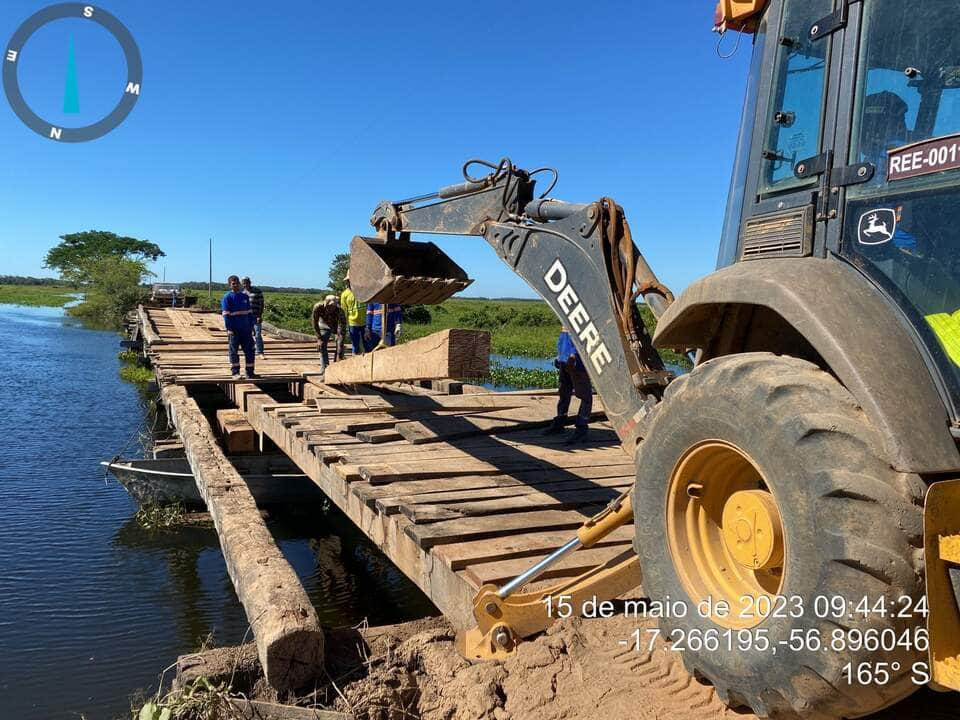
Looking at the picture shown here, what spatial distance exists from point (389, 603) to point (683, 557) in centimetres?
538

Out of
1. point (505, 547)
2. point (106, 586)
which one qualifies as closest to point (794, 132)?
point (505, 547)

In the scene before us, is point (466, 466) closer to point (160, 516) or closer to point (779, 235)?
point (779, 235)

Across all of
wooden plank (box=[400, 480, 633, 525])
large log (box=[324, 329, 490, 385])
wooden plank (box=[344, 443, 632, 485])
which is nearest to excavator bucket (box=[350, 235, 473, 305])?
large log (box=[324, 329, 490, 385])

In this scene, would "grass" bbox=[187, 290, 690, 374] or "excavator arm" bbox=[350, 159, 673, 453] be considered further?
"grass" bbox=[187, 290, 690, 374]

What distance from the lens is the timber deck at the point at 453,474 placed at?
416 centimetres

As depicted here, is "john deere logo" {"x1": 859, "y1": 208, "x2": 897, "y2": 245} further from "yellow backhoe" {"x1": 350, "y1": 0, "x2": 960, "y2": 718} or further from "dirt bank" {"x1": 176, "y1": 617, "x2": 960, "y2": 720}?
"dirt bank" {"x1": 176, "y1": 617, "x2": 960, "y2": 720}

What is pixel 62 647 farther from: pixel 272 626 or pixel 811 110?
pixel 811 110

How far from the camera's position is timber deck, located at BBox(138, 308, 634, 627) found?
416 centimetres

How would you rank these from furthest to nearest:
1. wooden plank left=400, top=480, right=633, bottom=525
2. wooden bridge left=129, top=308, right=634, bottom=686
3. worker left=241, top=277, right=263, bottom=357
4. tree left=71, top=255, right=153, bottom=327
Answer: tree left=71, top=255, right=153, bottom=327, worker left=241, top=277, right=263, bottom=357, wooden plank left=400, top=480, right=633, bottom=525, wooden bridge left=129, top=308, right=634, bottom=686

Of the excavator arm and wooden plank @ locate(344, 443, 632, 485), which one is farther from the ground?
the excavator arm

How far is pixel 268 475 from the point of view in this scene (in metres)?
9.36

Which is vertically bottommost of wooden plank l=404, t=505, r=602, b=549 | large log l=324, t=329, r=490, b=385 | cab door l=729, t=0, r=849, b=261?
wooden plank l=404, t=505, r=602, b=549

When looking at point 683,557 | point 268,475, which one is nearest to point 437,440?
point 268,475

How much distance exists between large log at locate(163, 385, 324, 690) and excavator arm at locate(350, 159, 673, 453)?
1.77 metres
